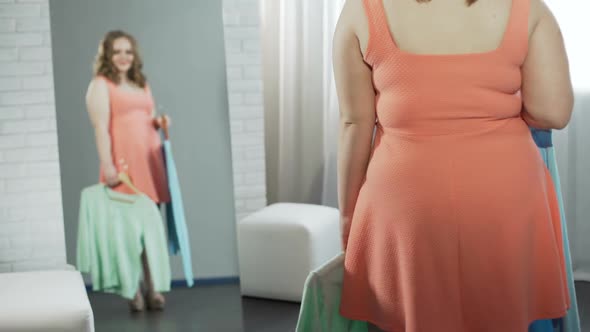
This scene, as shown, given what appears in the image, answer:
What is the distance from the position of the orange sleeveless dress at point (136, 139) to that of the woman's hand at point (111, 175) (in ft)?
0.06

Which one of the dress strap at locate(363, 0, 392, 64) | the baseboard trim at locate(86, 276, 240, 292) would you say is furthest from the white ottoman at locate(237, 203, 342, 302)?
the dress strap at locate(363, 0, 392, 64)

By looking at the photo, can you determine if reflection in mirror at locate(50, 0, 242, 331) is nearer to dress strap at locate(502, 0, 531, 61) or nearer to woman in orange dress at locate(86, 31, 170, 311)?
woman in orange dress at locate(86, 31, 170, 311)

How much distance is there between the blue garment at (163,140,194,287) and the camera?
147 inches

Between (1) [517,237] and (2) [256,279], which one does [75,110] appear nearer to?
(2) [256,279]

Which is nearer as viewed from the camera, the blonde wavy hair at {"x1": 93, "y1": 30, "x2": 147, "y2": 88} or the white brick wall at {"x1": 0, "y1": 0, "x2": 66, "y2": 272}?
the blonde wavy hair at {"x1": 93, "y1": 30, "x2": 147, "y2": 88}

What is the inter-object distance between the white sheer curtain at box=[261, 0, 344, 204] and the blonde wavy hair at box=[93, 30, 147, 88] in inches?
51.1

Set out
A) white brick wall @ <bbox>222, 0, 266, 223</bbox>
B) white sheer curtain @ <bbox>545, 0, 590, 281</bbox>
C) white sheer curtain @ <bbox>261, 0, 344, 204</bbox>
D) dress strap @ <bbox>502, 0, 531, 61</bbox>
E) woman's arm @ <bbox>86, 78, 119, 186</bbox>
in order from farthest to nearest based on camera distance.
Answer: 1. white sheer curtain @ <bbox>261, 0, 344, 204</bbox>
2. white sheer curtain @ <bbox>545, 0, 590, 281</bbox>
3. white brick wall @ <bbox>222, 0, 266, 223</bbox>
4. woman's arm @ <bbox>86, 78, 119, 186</bbox>
5. dress strap @ <bbox>502, 0, 531, 61</bbox>

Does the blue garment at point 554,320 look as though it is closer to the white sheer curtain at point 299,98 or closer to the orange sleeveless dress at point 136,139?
the orange sleeveless dress at point 136,139

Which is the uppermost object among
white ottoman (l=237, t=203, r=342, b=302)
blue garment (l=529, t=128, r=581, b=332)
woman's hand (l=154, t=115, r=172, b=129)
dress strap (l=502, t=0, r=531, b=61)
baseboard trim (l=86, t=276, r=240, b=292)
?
dress strap (l=502, t=0, r=531, b=61)

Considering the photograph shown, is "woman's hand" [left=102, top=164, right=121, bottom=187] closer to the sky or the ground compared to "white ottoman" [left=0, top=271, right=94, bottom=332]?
closer to the sky

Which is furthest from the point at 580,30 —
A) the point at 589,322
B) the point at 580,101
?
the point at 589,322

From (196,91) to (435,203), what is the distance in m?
2.34

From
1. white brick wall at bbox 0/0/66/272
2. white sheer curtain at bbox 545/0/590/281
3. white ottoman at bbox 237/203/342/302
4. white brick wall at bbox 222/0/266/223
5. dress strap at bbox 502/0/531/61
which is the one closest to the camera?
dress strap at bbox 502/0/531/61

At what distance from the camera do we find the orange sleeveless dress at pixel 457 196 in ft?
5.25
